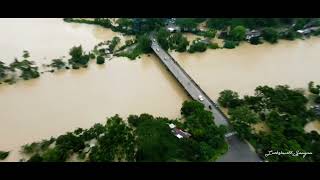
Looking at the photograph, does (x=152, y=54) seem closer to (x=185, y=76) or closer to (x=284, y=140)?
(x=185, y=76)

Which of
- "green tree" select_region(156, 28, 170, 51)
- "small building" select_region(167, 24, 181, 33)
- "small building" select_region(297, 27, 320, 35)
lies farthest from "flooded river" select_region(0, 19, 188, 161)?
"small building" select_region(297, 27, 320, 35)

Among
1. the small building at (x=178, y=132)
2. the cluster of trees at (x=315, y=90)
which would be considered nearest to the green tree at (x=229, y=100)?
the small building at (x=178, y=132)

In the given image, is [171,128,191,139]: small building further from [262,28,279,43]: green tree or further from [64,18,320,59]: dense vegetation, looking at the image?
[262,28,279,43]: green tree

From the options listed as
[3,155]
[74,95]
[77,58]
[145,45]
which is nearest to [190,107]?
[74,95]

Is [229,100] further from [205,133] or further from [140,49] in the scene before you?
[140,49]

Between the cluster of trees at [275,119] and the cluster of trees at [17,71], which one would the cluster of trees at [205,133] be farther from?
the cluster of trees at [17,71]
